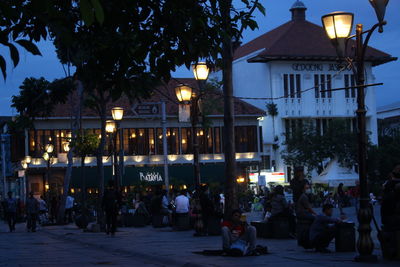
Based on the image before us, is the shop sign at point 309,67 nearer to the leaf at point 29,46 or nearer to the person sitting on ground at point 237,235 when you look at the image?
the person sitting on ground at point 237,235

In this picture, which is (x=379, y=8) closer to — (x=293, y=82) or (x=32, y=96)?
(x=32, y=96)

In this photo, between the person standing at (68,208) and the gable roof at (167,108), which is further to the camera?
the gable roof at (167,108)

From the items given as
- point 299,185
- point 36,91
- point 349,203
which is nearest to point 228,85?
point 299,185

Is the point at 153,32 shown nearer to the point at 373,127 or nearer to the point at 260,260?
the point at 260,260

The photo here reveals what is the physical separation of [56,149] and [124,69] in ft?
165

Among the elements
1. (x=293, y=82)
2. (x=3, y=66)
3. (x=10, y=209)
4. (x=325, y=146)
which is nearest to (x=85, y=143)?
(x=10, y=209)

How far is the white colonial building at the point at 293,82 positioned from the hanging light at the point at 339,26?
54.4 meters

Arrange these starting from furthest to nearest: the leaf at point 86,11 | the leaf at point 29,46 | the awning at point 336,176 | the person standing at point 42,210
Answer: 1. the awning at point 336,176
2. the person standing at point 42,210
3. the leaf at point 29,46
4. the leaf at point 86,11

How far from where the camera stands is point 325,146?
6166 centimetres

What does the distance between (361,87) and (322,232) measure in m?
A: 3.36

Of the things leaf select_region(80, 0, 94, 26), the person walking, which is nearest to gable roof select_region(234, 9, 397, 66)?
the person walking

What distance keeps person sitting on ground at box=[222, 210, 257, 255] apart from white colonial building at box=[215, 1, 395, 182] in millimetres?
53484

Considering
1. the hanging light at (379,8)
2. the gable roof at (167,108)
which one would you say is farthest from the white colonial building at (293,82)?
the hanging light at (379,8)

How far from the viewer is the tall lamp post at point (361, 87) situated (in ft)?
40.5
